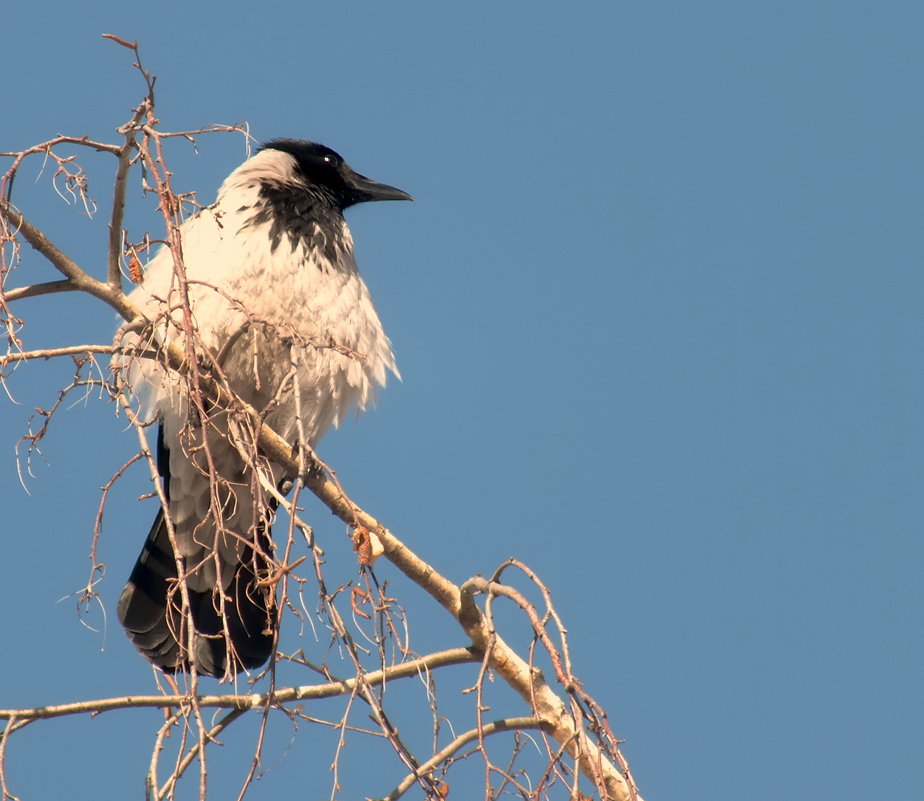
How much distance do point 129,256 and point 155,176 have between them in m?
0.53

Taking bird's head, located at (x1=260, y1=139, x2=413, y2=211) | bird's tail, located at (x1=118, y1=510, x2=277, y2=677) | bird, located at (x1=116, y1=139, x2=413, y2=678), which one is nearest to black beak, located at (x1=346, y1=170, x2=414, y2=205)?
bird's head, located at (x1=260, y1=139, x2=413, y2=211)

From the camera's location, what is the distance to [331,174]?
19.0ft

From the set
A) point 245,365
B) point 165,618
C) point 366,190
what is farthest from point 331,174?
point 165,618

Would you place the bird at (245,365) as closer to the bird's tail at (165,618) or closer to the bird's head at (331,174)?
the bird's tail at (165,618)

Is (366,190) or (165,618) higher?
(366,190)

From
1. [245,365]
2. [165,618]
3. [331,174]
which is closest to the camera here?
[165,618]

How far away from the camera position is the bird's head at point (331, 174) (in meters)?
5.70

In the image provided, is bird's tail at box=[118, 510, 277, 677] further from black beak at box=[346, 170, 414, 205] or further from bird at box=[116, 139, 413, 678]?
black beak at box=[346, 170, 414, 205]

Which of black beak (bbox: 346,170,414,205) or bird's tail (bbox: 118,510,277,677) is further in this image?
black beak (bbox: 346,170,414,205)

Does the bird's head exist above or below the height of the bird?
above

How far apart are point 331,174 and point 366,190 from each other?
0.21 metres

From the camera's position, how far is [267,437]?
12.0 ft

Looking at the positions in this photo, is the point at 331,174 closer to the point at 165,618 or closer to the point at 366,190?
the point at 366,190

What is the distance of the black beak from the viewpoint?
19.3 ft
